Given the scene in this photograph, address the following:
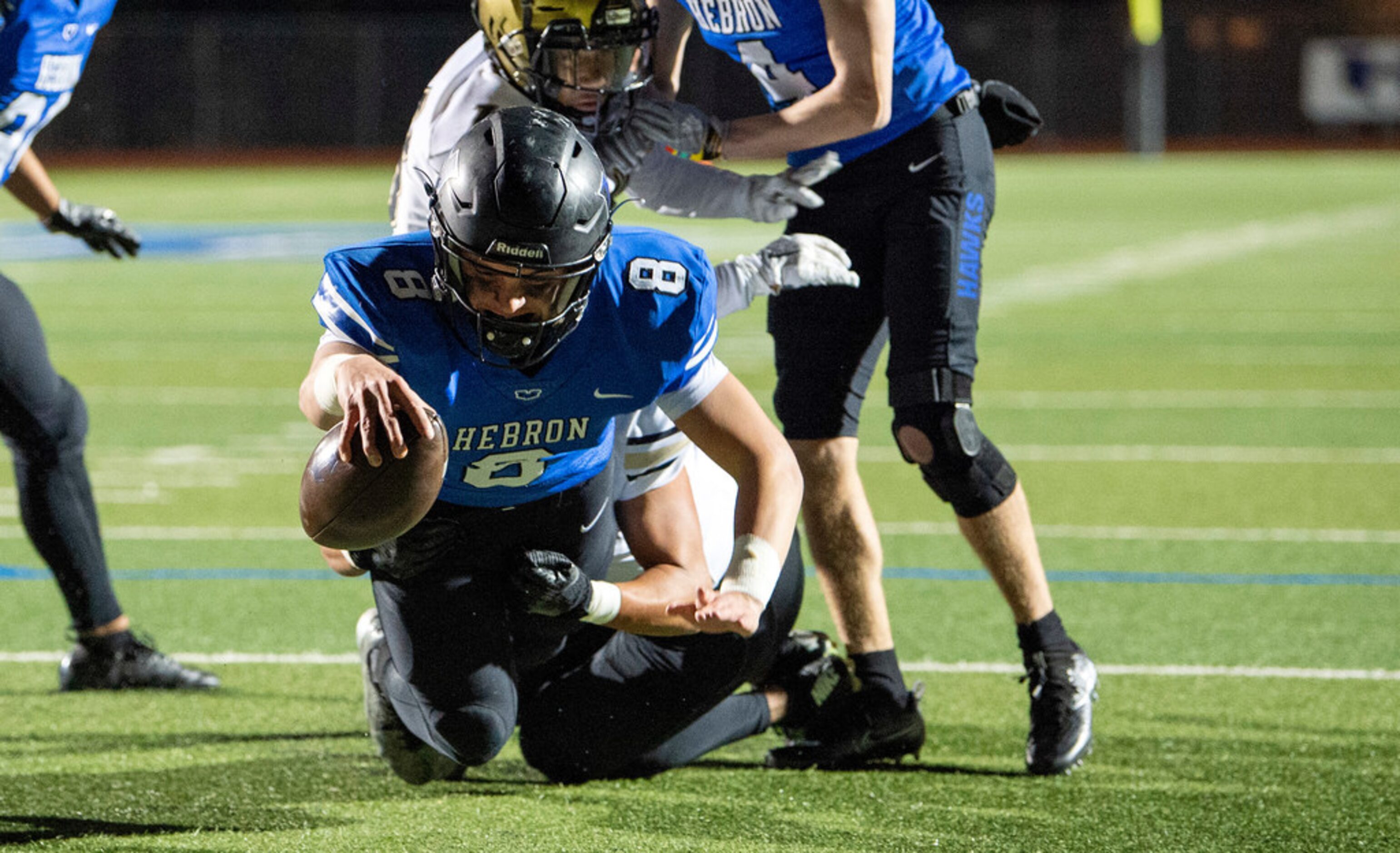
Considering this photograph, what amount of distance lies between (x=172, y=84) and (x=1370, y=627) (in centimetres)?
3008

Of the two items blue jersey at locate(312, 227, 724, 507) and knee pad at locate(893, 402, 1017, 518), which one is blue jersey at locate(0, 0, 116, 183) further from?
knee pad at locate(893, 402, 1017, 518)

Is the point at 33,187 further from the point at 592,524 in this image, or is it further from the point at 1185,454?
the point at 1185,454

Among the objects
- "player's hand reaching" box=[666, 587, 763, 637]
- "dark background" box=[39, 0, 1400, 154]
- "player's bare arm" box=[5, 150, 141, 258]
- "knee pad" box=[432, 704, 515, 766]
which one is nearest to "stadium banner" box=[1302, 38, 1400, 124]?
"dark background" box=[39, 0, 1400, 154]

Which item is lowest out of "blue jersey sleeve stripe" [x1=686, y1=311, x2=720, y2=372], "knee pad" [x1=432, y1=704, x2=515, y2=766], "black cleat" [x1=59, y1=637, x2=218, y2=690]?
"black cleat" [x1=59, y1=637, x2=218, y2=690]

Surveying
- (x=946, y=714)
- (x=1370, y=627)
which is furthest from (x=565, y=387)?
(x=1370, y=627)

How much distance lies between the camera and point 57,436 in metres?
4.12

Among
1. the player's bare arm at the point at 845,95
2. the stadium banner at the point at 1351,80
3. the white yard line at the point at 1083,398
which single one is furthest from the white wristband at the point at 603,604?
the stadium banner at the point at 1351,80

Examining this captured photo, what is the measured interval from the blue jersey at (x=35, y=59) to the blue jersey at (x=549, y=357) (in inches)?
51.5

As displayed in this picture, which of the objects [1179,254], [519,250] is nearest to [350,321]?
[519,250]

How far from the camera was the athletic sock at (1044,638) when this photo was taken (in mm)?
3740

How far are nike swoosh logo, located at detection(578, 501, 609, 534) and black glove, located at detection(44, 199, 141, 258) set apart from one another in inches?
65.9

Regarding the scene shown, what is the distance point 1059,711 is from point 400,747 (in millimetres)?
1241

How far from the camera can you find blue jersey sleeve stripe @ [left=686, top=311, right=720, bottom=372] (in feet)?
9.93

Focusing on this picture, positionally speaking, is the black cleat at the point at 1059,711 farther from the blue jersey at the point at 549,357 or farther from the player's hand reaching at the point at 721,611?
the blue jersey at the point at 549,357
